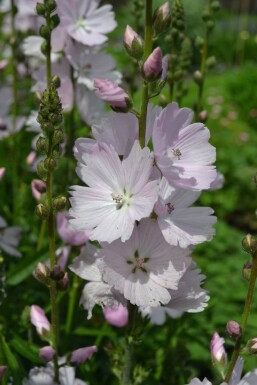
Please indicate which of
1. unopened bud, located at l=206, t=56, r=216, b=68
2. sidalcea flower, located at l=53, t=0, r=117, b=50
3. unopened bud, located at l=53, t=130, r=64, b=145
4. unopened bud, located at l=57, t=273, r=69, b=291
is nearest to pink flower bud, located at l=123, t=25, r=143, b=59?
unopened bud, located at l=53, t=130, r=64, b=145

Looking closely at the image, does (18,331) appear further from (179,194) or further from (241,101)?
(241,101)

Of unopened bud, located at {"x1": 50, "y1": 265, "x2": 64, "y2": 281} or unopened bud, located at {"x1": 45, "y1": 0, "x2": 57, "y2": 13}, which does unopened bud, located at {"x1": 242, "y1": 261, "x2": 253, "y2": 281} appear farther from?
unopened bud, located at {"x1": 45, "y1": 0, "x2": 57, "y2": 13}

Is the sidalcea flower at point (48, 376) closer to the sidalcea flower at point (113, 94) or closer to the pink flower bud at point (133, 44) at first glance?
the sidalcea flower at point (113, 94)

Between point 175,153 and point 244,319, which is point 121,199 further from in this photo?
point 244,319

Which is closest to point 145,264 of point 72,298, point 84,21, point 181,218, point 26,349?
point 181,218

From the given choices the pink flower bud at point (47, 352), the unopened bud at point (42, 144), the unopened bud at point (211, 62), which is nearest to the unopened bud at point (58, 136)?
the unopened bud at point (42, 144)

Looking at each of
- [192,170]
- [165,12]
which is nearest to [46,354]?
[192,170]
